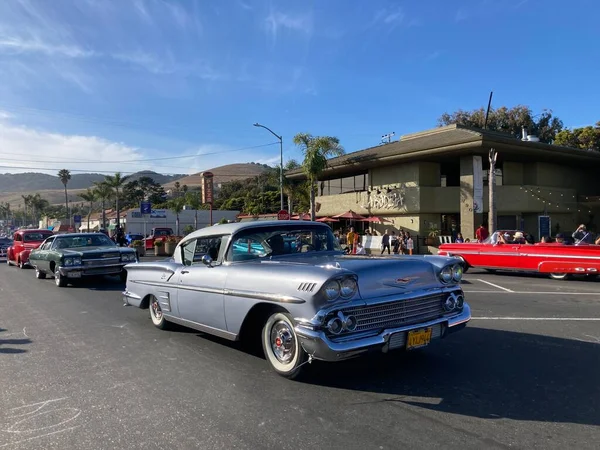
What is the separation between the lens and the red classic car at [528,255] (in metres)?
13.3

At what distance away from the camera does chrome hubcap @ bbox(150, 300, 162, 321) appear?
715cm

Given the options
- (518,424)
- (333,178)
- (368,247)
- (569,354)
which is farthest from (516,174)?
(518,424)

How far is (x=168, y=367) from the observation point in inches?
211

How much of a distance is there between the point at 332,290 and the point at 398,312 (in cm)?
80

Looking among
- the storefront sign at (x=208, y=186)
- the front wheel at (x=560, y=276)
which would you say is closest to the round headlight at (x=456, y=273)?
the front wheel at (x=560, y=276)

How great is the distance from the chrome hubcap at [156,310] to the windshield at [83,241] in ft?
24.4

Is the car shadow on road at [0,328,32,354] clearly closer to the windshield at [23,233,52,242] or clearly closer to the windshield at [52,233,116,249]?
the windshield at [52,233,116,249]

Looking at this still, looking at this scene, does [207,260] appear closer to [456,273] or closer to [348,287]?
[348,287]

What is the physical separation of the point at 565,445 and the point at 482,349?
2.58 meters

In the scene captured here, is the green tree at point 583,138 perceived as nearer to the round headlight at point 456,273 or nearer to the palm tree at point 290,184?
the palm tree at point 290,184

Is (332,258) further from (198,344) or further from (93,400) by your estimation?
(93,400)

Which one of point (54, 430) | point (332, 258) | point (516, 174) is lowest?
point (54, 430)

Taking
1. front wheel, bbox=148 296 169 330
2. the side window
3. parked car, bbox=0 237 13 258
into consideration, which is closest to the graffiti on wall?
front wheel, bbox=148 296 169 330

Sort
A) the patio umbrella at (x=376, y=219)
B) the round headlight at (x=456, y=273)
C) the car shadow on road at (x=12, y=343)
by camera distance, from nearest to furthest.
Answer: the round headlight at (x=456, y=273), the car shadow on road at (x=12, y=343), the patio umbrella at (x=376, y=219)
